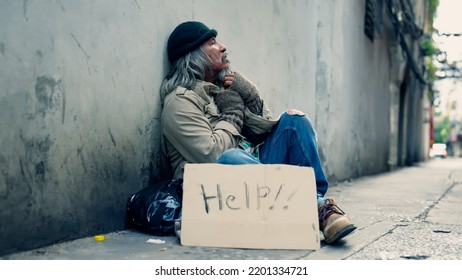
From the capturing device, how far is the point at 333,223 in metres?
2.38

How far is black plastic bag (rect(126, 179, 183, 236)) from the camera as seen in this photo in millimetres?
2592

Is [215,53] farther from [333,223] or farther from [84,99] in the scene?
[333,223]

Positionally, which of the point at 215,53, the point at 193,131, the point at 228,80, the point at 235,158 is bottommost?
the point at 235,158

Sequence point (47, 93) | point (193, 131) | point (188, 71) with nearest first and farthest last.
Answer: point (47, 93) → point (193, 131) → point (188, 71)

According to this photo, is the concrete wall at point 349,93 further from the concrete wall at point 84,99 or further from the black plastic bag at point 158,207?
the black plastic bag at point 158,207

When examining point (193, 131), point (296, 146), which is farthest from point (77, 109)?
point (296, 146)

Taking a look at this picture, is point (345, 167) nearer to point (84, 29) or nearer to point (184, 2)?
point (184, 2)

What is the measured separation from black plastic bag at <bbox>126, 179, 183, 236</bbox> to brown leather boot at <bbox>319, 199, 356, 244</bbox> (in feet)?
2.24

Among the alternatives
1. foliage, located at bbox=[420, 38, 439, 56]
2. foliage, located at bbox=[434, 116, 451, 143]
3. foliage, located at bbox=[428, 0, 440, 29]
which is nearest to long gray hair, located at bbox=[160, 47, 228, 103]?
foliage, located at bbox=[420, 38, 439, 56]

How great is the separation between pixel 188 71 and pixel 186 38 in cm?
18

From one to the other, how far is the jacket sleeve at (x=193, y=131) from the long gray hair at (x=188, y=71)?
0.13 metres

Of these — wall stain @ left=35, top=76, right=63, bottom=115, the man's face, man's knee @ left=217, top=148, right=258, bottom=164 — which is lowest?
man's knee @ left=217, top=148, right=258, bottom=164

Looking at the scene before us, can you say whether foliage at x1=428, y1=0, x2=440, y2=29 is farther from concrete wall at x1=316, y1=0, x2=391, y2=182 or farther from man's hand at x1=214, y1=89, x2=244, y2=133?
man's hand at x1=214, y1=89, x2=244, y2=133

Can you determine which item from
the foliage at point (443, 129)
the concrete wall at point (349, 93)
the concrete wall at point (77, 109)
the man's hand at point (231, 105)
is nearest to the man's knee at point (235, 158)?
the man's hand at point (231, 105)
